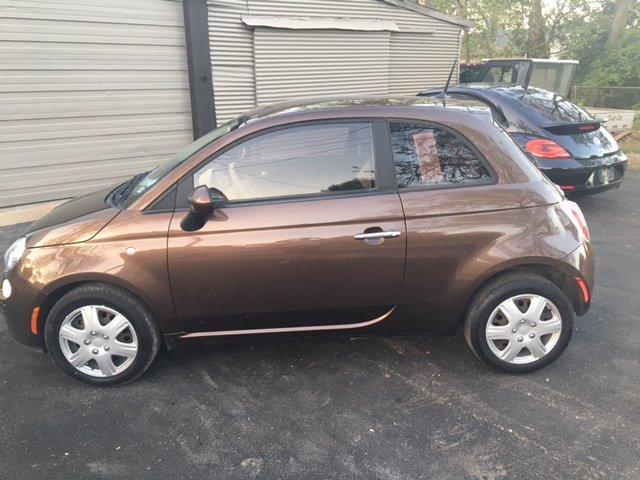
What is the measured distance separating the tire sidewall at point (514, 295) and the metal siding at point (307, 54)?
6509mm

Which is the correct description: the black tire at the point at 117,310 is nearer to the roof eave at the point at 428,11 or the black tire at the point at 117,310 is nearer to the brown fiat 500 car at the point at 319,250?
the brown fiat 500 car at the point at 319,250

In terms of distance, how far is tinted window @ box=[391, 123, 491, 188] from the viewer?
3104mm

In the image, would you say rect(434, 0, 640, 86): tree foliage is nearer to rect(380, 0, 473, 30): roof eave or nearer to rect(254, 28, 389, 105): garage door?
rect(380, 0, 473, 30): roof eave

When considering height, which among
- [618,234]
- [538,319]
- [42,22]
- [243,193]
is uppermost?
[42,22]

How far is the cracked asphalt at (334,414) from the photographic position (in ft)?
8.33

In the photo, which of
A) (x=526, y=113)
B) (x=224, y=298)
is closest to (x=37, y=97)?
(x=224, y=298)

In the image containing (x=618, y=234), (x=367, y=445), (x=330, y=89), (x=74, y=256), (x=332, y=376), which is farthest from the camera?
(x=330, y=89)

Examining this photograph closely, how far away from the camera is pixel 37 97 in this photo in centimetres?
655

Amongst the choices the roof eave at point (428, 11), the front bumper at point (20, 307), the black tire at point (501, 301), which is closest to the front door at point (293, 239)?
the black tire at point (501, 301)

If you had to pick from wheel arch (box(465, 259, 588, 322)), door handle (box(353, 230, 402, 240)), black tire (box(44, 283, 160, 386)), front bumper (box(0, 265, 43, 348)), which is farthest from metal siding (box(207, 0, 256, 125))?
wheel arch (box(465, 259, 588, 322))

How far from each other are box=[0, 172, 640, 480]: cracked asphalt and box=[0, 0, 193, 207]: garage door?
3697mm

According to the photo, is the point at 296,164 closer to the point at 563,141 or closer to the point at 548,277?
the point at 548,277

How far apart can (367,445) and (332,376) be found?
0.66 meters

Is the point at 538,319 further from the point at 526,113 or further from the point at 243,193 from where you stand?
the point at 526,113
